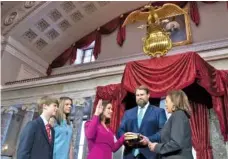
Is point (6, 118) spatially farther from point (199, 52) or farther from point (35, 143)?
point (35, 143)

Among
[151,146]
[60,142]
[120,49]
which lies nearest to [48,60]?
[120,49]

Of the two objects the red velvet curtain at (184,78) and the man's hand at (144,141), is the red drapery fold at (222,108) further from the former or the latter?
the man's hand at (144,141)

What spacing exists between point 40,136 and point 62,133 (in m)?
0.31

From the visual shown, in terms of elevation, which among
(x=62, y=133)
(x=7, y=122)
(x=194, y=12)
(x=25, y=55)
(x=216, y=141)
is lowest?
(x=62, y=133)

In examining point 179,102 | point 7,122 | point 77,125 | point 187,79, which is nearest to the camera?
point 179,102

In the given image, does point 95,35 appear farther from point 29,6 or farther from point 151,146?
point 151,146

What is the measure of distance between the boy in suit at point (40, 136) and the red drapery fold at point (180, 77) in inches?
81.0

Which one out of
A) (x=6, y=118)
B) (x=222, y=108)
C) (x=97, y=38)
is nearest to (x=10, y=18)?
(x=97, y=38)

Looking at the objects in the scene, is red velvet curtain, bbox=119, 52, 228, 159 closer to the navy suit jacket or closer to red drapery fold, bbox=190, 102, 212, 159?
red drapery fold, bbox=190, 102, 212, 159

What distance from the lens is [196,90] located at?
494cm

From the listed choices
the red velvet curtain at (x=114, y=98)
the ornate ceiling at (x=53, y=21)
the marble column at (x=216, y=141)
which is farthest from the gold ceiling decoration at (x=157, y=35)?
the ornate ceiling at (x=53, y=21)

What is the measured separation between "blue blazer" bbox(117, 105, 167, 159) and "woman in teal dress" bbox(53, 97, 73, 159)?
579 millimetres

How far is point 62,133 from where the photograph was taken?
9.51 ft

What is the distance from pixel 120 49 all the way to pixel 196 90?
474 cm
